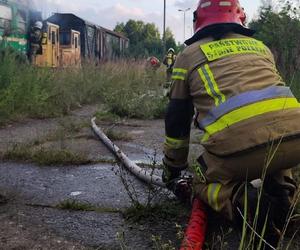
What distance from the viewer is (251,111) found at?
2.39 meters

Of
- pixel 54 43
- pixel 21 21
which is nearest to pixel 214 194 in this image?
pixel 21 21

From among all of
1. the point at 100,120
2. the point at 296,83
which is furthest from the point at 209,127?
the point at 100,120

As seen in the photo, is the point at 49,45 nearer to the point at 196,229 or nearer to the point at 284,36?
the point at 284,36

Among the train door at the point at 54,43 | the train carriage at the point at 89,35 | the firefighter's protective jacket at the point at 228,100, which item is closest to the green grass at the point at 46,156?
the firefighter's protective jacket at the point at 228,100

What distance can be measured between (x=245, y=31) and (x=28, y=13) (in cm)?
1351

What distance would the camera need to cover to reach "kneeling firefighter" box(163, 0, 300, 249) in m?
2.34

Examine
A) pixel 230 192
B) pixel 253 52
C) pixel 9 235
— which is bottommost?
pixel 9 235

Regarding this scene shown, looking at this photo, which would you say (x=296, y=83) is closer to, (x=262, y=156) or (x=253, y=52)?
(x=253, y=52)

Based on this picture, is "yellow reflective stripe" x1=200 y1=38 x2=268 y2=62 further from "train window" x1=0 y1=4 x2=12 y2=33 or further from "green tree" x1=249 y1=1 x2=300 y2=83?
"train window" x1=0 y1=4 x2=12 y2=33

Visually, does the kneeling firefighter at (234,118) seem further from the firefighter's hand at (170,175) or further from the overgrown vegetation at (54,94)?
the overgrown vegetation at (54,94)

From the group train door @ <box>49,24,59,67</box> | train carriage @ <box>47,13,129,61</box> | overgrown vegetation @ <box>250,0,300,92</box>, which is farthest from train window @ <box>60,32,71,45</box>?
overgrown vegetation @ <box>250,0,300,92</box>

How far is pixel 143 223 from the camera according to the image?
9.29 ft

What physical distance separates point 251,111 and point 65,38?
821 inches

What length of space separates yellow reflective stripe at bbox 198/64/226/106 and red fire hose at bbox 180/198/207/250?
25.3 inches
